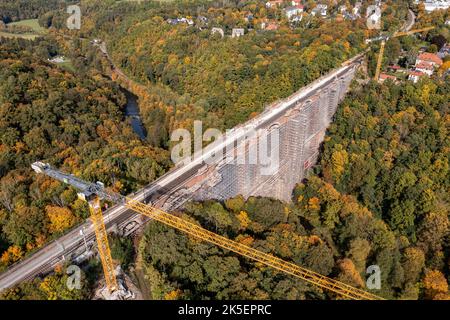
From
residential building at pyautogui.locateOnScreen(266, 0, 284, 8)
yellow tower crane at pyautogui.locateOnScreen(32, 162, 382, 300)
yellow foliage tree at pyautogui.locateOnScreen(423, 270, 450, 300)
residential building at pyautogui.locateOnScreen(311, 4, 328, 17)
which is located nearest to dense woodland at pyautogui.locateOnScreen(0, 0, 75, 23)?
residential building at pyautogui.locateOnScreen(266, 0, 284, 8)

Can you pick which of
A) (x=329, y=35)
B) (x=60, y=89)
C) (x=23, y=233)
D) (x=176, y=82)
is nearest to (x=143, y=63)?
(x=176, y=82)

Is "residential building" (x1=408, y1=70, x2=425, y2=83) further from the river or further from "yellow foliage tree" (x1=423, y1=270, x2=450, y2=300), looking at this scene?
the river

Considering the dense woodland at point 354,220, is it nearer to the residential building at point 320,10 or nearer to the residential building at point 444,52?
the residential building at point 444,52

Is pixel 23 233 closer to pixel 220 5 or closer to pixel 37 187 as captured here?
pixel 37 187

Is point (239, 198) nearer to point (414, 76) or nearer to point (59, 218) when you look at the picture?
point (59, 218)

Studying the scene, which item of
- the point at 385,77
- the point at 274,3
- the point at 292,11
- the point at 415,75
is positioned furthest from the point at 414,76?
the point at 274,3

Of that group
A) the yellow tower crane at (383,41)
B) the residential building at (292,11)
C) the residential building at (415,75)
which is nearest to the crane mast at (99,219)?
the yellow tower crane at (383,41)
